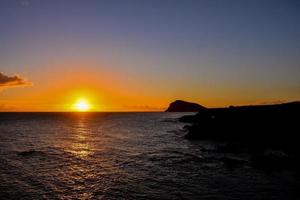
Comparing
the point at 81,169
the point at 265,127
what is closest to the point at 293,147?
the point at 265,127

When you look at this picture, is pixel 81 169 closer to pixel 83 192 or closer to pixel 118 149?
pixel 83 192

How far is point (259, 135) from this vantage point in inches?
1809

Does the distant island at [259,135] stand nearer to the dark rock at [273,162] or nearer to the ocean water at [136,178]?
the dark rock at [273,162]

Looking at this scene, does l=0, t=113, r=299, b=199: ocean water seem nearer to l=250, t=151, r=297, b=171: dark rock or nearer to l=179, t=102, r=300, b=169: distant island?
l=250, t=151, r=297, b=171: dark rock

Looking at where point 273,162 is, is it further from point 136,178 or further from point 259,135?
point 259,135

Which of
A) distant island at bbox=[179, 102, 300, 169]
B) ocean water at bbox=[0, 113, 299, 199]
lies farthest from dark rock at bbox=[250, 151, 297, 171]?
ocean water at bbox=[0, 113, 299, 199]

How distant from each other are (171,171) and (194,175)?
266cm

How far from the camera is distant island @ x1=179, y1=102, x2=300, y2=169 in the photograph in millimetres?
30373

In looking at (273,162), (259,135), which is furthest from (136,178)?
(259,135)

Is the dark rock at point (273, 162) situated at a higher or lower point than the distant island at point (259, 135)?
lower

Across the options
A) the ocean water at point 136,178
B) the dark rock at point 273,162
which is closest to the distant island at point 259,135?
the dark rock at point 273,162

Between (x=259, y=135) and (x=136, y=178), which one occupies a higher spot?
(x=259, y=135)

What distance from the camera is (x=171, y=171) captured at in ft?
89.8

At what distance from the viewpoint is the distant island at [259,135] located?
30373mm
